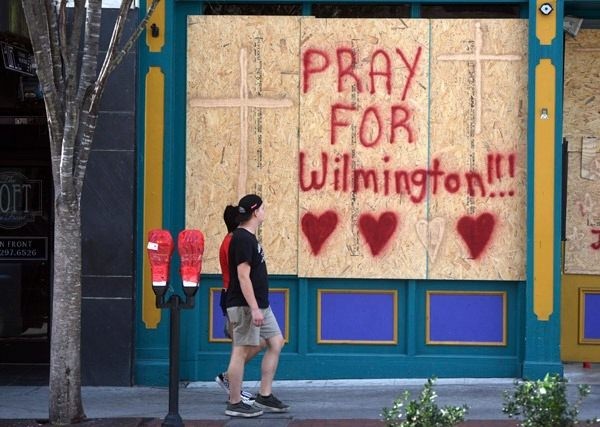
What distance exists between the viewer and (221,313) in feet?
34.0

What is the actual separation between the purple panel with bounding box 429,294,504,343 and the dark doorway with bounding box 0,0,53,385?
3982 millimetres

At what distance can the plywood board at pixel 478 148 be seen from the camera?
10.1m

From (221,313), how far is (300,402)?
4.52ft

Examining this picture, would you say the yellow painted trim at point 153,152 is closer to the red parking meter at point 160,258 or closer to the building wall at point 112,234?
the building wall at point 112,234

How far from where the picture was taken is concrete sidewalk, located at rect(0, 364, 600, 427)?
8609 millimetres

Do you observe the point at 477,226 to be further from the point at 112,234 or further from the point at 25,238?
the point at 25,238

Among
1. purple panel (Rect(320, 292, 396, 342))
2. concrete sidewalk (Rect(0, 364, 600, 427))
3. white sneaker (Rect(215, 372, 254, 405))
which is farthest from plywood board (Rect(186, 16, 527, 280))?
white sneaker (Rect(215, 372, 254, 405))

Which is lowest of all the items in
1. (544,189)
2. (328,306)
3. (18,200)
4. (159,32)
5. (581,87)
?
(328,306)

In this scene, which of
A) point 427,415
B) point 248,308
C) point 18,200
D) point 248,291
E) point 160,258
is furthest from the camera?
point 18,200

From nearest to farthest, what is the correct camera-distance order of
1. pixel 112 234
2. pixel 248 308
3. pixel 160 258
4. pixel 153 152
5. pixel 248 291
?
pixel 160 258
pixel 248 291
pixel 248 308
pixel 112 234
pixel 153 152

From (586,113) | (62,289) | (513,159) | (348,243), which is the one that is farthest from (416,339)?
(62,289)

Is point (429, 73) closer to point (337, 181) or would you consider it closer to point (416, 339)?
point (337, 181)

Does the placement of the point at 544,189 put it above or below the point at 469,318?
above

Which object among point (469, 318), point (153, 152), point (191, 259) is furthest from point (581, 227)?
point (191, 259)
